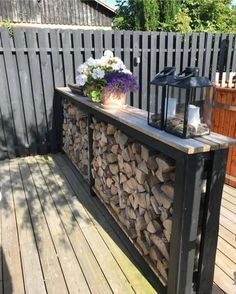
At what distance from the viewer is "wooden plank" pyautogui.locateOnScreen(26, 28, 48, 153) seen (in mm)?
3711

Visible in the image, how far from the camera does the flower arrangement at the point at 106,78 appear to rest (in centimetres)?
235

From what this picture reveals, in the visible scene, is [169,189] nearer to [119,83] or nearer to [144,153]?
[144,153]

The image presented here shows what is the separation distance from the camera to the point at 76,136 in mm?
3537

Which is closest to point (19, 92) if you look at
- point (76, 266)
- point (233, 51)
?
point (76, 266)

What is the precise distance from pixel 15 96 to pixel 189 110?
3.08 m

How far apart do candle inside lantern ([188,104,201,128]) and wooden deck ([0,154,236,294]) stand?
87 cm

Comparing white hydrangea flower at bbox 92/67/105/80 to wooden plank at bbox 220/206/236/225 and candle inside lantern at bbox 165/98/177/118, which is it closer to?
candle inside lantern at bbox 165/98/177/118

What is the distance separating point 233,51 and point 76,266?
15.3 feet

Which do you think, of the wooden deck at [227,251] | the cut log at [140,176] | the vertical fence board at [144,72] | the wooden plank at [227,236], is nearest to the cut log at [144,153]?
the cut log at [140,176]

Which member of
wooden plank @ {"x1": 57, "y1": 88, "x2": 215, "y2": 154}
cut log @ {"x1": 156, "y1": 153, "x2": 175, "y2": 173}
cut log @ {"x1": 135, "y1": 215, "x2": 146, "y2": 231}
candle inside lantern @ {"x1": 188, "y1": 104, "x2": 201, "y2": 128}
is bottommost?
cut log @ {"x1": 135, "y1": 215, "x2": 146, "y2": 231}

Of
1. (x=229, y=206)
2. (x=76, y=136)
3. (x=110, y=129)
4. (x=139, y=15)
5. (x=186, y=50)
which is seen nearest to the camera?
(x=110, y=129)

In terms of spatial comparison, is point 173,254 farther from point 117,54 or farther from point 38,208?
point 117,54

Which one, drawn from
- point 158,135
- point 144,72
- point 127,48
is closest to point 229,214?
point 158,135

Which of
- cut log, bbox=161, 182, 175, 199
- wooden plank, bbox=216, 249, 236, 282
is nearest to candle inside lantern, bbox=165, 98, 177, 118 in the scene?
cut log, bbox=161, 182, 175, 199
